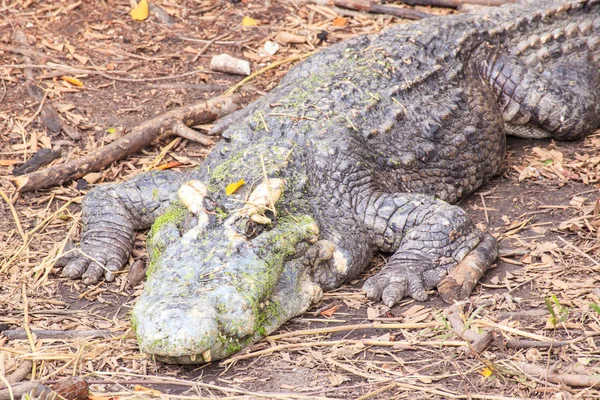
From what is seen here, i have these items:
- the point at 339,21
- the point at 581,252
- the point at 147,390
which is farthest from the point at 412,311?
the point at 339,21

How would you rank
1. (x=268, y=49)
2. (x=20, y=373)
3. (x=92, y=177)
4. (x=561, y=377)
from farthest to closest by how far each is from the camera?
(x=268, y=49) → (x=92, y=177) → (x=20, y=373) → (x=561, y=377)

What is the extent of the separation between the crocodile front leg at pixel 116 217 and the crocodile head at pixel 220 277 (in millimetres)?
476

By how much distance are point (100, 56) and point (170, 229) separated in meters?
Answer: 3.34

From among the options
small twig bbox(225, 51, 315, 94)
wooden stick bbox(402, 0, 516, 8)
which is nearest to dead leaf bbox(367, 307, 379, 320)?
small twig bbox(225, 51, 315, 94)

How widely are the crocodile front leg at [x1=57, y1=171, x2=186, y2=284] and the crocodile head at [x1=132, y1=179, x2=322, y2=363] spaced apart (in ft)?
1.56

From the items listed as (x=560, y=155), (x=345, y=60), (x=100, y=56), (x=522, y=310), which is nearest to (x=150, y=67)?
(x=100, y=56)

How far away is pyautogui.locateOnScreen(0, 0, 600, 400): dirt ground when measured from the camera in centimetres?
387

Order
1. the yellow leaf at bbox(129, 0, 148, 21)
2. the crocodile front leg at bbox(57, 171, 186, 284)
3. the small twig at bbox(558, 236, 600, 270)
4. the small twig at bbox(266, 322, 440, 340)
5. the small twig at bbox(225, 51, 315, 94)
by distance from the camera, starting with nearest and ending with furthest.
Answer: the small twig at bbox(266, 322, 440, 340) → the small twig at bbox(558, 236, 600, 270) → the crocodile front leg at bbox(57, 171, 186, 284) → the small twig at bbox(225, 51, 315, 94) → the yellow leaf at bbox(129, 0, 148, 21)

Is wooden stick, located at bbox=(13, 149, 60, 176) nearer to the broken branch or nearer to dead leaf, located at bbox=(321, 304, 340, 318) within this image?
dead leaf, located at bbox=(321, 304, 340, 318)

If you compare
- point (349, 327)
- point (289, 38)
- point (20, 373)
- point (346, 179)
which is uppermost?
point (346, 179)

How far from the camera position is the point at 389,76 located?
18.8 feet

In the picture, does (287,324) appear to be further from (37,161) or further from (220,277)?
(37,161)

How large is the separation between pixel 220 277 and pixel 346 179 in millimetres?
1382

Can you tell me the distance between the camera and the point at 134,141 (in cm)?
632
